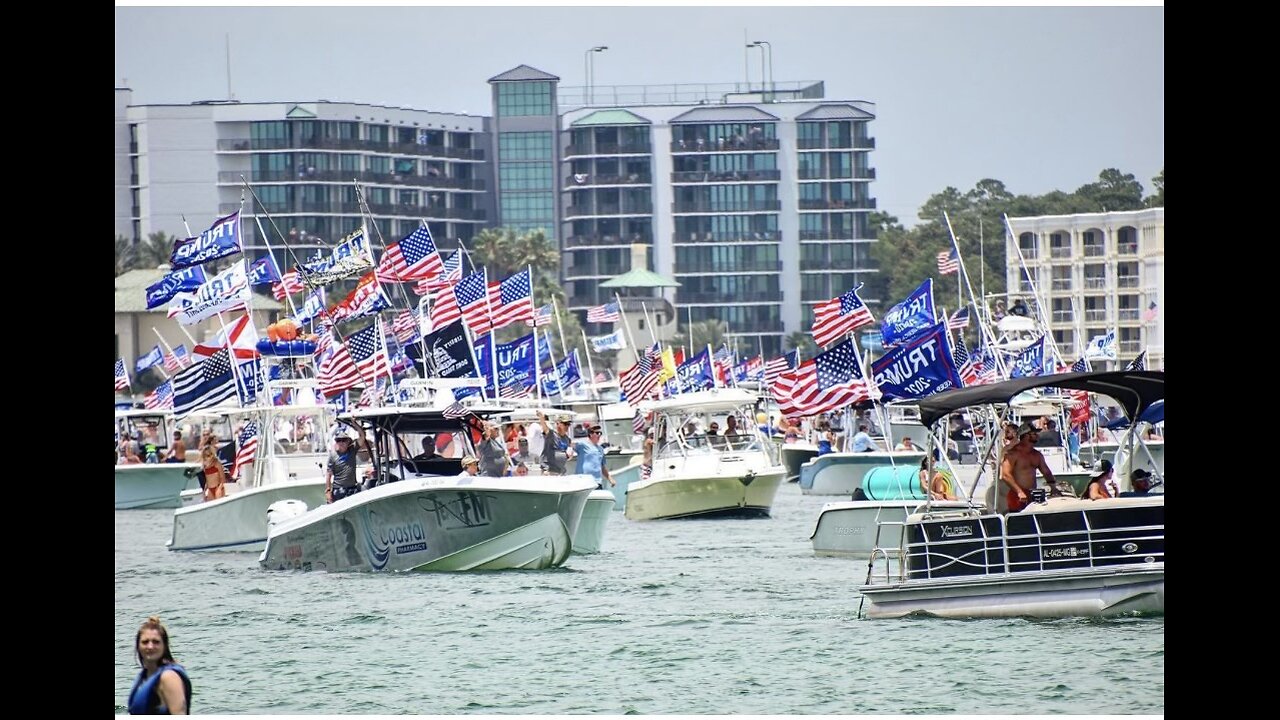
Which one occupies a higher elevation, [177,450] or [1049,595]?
[1049,595]

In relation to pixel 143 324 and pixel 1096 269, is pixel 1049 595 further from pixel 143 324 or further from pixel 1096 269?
pixel 1096 269

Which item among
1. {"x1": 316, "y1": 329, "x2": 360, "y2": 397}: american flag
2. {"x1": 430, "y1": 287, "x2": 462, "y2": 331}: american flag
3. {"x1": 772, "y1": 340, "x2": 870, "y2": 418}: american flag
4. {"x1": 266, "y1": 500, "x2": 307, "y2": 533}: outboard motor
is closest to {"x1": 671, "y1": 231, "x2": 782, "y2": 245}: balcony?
{"x1": 316, "y1": 329, "x2": 360, "y2": 397}: american flag

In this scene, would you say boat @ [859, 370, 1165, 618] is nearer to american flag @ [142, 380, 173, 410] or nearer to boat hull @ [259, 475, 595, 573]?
boat hull @ [259, 475, 595, 573]

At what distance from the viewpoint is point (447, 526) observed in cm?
2814

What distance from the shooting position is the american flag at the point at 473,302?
4034cm

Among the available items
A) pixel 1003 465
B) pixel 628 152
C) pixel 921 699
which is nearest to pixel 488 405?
pixel 1003 465

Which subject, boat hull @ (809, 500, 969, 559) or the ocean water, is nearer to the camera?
the ocean water

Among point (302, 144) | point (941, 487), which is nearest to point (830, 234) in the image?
point (302, 144)

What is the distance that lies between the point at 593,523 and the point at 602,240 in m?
137

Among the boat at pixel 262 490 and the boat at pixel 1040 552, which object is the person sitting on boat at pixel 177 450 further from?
the boat at pixel 1040 552

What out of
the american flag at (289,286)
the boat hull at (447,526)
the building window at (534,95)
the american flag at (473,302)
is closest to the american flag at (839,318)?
the american flag at (473,302)

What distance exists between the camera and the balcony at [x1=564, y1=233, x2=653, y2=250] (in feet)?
553

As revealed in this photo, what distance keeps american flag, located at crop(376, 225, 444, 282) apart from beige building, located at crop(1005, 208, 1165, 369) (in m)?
87.8
